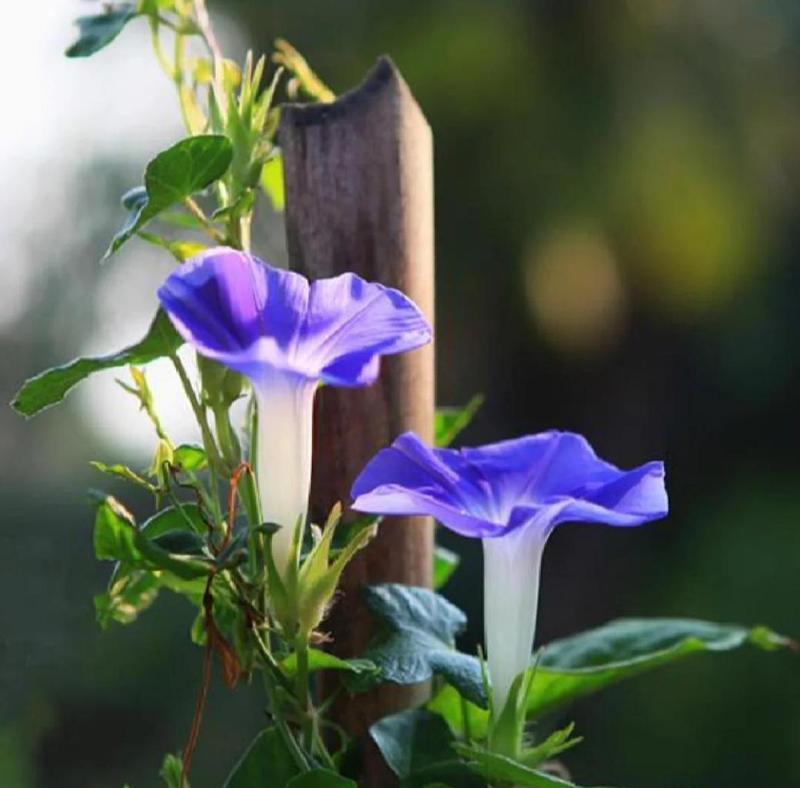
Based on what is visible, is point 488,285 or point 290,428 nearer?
point 290,428

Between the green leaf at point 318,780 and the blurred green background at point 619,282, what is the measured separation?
2.81 metres

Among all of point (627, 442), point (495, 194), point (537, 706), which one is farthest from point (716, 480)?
point (537, 706)

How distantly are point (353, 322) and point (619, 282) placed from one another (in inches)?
149

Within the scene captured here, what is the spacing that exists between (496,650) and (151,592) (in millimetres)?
156

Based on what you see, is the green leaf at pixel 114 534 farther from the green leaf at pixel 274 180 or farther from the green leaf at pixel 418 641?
the green leaf at pixel 274 180

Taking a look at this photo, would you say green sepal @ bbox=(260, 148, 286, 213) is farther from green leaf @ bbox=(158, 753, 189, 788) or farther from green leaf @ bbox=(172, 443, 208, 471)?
green leaf @ bbox=(158, 753, 189, 788)

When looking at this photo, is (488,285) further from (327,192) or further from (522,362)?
(327,192)

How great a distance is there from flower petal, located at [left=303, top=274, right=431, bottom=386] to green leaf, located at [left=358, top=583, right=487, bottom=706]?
0.12m

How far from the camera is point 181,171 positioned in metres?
0.51

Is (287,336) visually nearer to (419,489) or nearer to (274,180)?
(419,489)

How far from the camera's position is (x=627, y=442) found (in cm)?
416

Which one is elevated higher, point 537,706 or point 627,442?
point 537,706

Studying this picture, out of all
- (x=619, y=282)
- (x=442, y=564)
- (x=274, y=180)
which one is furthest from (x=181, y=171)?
(x=619, y=282)

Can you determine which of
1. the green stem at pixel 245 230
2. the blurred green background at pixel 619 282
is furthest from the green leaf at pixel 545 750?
the blurred green background at pixel 619 282
